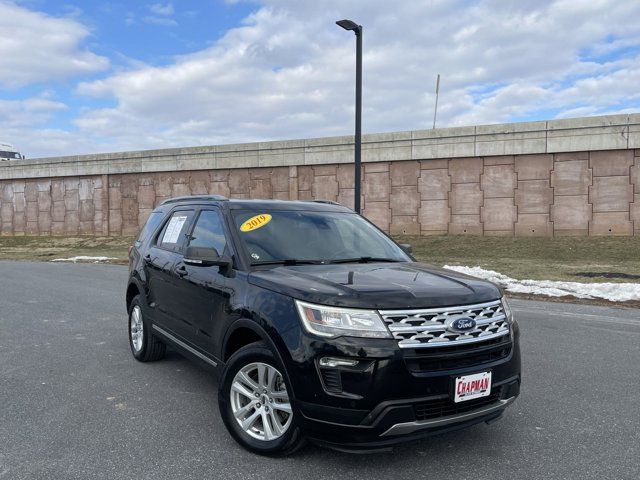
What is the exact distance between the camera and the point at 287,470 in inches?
130

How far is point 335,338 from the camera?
3090 millimetres

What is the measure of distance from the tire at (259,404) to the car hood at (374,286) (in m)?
0.46

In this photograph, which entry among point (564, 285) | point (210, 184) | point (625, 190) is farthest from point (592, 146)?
point (210, 184)

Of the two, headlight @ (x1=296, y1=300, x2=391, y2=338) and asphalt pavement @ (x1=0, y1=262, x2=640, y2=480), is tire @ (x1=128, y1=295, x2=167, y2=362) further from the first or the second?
headlight @ (x1=296, y1=300, x2=391, y2=338)

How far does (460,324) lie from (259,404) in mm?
1448

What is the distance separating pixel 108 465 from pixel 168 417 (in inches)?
33.0

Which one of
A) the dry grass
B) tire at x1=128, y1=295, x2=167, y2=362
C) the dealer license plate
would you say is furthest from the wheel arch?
the dry grass

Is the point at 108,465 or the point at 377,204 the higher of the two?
the point at 377,204

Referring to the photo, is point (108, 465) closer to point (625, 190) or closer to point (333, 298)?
point (333, 298)

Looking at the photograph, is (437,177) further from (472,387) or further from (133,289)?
(472,387)

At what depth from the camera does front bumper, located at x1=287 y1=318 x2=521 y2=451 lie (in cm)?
301

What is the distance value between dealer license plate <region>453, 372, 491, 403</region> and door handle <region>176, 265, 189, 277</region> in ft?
8.52

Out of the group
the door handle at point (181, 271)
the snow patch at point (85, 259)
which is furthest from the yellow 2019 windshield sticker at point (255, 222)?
the snow patch at point (85, 259)

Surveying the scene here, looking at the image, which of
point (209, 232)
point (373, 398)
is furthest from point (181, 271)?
point (373, 398)
